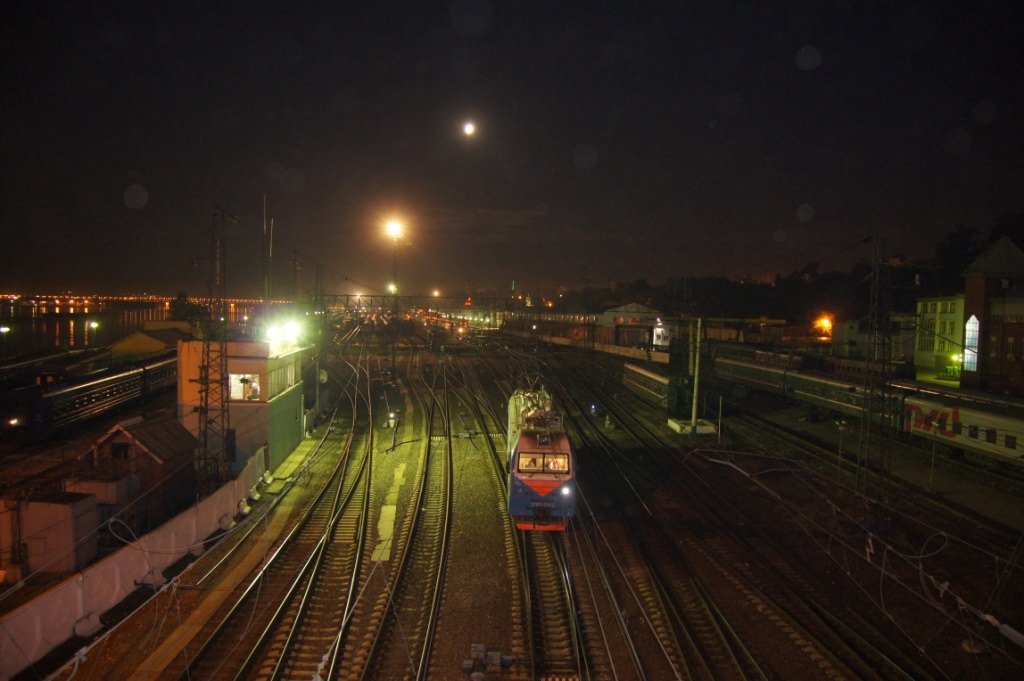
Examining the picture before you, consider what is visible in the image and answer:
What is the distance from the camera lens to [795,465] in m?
18.5

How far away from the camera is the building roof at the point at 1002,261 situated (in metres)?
34.2

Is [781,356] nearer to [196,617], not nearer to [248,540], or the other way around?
[248,540]

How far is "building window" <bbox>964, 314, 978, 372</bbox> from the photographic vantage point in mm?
30225

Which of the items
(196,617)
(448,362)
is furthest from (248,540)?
(448,362)

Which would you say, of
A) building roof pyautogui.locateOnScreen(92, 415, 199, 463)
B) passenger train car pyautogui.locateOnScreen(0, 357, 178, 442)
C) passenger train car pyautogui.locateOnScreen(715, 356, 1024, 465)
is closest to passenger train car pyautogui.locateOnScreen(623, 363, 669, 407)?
passenger train car pyautogui.locateOnScreen(715, 356, 1024, 465)

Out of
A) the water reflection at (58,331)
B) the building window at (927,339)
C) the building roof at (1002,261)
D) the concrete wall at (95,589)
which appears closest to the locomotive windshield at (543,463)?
the concrete wall at (95,589)

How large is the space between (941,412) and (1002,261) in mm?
21301

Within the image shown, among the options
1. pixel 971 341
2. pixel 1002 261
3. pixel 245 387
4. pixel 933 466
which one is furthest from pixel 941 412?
pixel 1002 261

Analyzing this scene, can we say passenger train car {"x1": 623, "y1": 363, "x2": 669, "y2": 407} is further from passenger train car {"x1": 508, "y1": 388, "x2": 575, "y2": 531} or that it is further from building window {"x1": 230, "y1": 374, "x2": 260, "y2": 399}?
building window {"x1": 230, "y1": 374, "x2": 260, "y2": 399}

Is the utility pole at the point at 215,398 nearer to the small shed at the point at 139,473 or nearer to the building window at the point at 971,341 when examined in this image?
the small shed at the point at 139,473

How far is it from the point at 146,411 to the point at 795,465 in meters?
26.6

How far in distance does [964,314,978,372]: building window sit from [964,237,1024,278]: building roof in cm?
338

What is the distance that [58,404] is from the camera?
74.5 feet

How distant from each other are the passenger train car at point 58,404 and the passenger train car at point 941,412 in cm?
2480
